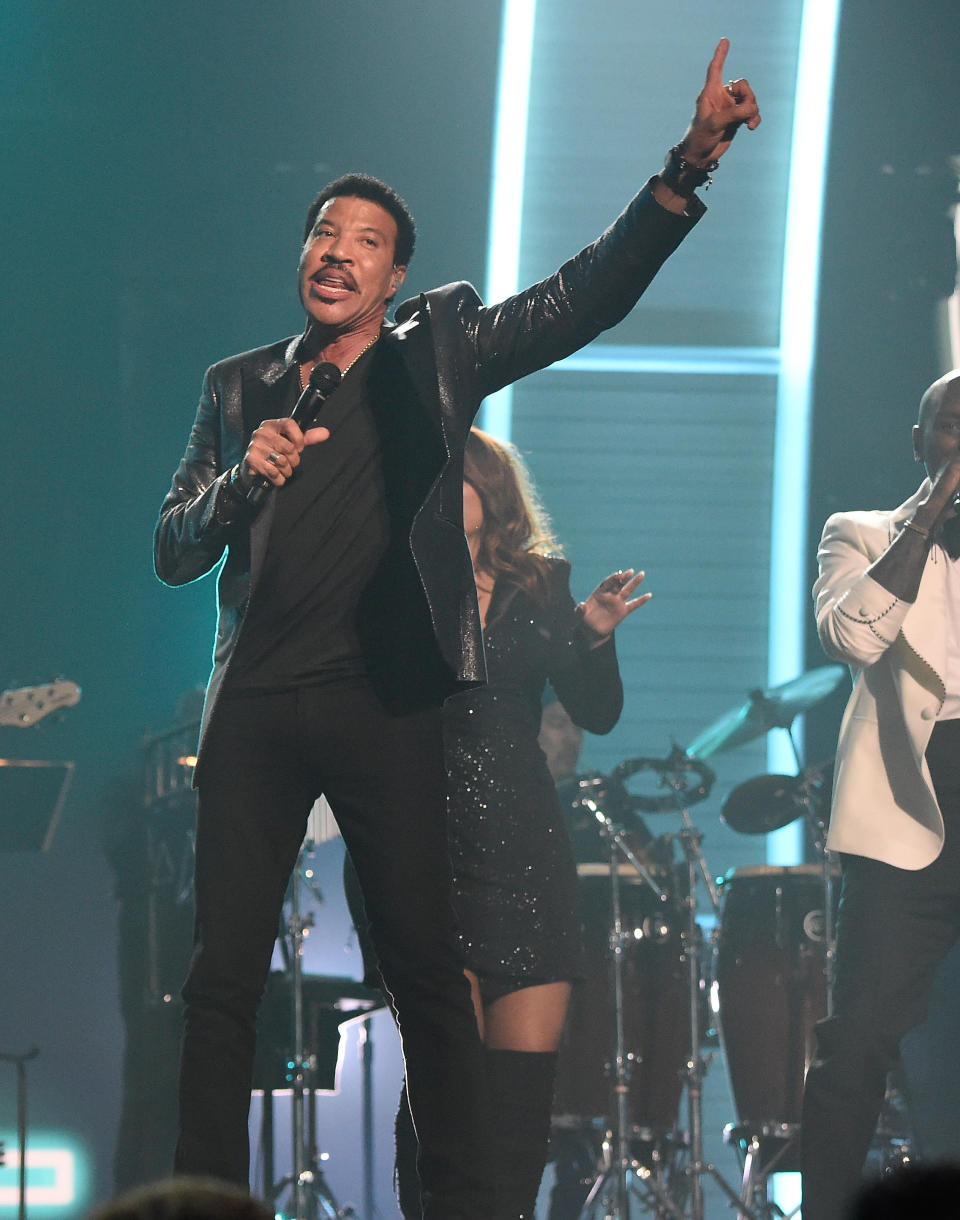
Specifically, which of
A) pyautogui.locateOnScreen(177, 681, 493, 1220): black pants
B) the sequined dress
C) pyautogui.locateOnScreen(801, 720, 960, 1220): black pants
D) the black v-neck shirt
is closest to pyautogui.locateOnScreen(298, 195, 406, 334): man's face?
the black v-neck shirt

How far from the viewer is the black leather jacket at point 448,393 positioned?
2.32 metres

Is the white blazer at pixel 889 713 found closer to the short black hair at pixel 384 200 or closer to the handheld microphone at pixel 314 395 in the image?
the short black hair at pixel 384 200

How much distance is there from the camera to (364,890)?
2332mm

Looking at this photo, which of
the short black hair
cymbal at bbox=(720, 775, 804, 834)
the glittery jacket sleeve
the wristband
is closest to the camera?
the wristband

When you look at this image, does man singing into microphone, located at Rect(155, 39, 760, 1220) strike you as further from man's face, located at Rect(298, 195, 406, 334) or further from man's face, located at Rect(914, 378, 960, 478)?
man's face, located at Rect(914, 378, 960, 478)

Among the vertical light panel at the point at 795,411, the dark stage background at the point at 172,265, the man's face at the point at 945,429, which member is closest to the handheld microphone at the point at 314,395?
the man's face at the point at 945,429

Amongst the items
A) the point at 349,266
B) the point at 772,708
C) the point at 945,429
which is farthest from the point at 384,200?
the point at 772,708

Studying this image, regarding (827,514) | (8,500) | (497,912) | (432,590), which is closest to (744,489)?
(827,514)

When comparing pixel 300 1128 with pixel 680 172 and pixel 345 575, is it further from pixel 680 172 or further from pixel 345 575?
pixel 680 172

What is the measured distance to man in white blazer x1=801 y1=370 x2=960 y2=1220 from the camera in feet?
10.8

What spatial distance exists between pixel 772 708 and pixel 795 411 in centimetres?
130

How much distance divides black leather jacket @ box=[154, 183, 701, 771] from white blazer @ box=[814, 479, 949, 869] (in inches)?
50.9

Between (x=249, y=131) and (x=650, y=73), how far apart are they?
152cm

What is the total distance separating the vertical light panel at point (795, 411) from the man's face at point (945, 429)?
225 centimetres
